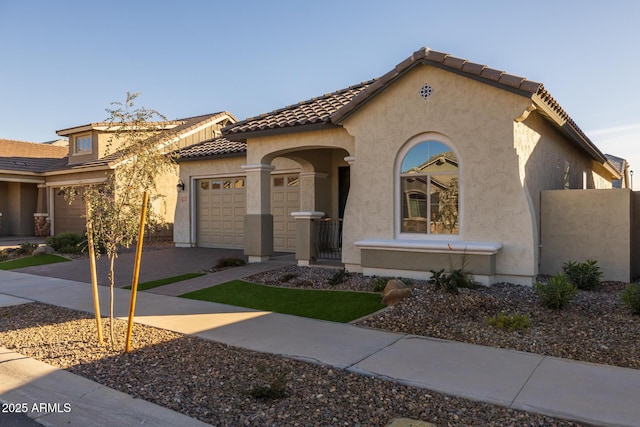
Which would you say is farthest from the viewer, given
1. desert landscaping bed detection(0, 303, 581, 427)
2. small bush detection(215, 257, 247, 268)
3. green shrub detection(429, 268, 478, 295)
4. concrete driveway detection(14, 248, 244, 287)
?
A: small bush detection(215, 257, 247, 268)

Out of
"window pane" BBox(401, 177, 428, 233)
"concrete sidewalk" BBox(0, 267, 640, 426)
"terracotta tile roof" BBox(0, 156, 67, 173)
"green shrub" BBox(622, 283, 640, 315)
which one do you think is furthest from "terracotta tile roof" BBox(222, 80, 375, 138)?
"terracotta tile roof" BBox(0, 156, 67, 173)

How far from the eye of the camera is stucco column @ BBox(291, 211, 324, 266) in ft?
40.5

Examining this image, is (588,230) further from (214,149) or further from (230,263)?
(214,149)

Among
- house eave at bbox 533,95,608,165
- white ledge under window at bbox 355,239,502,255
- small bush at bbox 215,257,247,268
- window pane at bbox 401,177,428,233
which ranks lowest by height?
small bush at bbox 215,257,247,268

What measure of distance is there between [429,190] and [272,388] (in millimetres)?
6624

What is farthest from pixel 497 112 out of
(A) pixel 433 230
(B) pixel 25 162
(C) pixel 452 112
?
(B) pixel 25 162

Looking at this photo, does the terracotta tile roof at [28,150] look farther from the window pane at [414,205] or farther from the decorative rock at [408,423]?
the decorative rock at [408,423]

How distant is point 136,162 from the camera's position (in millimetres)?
6523

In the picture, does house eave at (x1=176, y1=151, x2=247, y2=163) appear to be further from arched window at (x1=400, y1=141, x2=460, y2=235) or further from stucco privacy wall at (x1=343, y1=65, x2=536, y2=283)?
arched window at (x1=400, y1=141, x2=460, y2=235)

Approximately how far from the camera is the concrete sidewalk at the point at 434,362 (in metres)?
4.54

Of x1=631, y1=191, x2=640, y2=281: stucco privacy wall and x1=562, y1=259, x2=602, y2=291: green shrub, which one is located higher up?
x1=631, y1=191, x2=640, y2=281: stucco privacy wall

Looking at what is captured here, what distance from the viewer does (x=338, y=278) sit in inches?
411

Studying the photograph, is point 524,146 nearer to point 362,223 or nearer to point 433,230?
point 433,230

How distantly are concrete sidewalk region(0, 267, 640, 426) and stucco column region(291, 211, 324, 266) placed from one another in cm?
380
